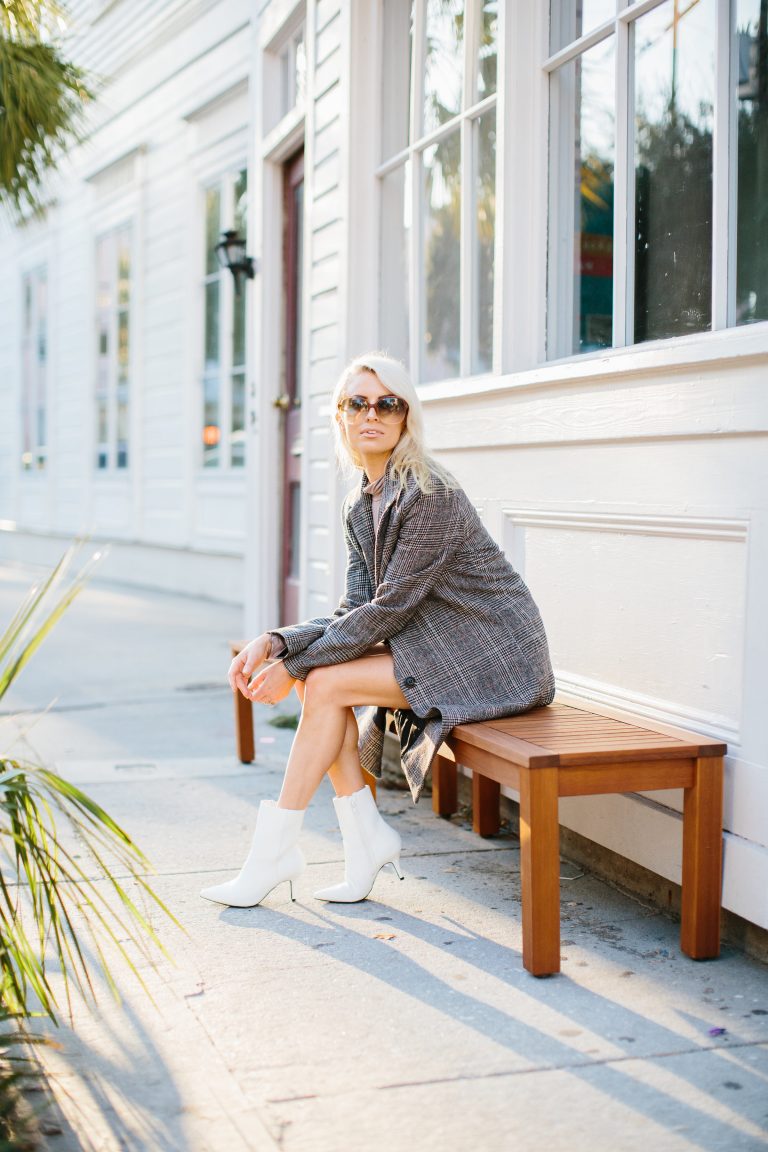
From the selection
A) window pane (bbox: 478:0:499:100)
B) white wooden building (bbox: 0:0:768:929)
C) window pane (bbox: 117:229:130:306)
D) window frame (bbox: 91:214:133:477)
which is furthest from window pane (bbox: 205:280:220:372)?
window pane (bbox: 478:0:499:100)

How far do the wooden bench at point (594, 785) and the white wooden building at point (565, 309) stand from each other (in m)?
0.07

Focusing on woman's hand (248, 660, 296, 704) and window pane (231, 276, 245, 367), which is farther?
window pane (231, 276, 245, 367)

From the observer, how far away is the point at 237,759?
15.8 feet

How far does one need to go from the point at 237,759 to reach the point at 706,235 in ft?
8.86

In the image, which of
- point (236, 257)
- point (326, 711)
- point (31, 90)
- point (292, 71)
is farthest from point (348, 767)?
point (236, 257)

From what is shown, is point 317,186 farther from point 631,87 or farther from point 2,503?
point 2,503

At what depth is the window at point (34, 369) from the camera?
1588cm

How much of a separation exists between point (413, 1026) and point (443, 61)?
3.33 meters

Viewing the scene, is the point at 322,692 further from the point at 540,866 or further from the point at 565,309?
the point at 565,309

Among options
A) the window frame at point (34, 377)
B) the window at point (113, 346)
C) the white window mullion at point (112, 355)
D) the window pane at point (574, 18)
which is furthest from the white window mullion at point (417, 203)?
the window frame at point (34, 377)

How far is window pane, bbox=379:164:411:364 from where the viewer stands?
4863mm

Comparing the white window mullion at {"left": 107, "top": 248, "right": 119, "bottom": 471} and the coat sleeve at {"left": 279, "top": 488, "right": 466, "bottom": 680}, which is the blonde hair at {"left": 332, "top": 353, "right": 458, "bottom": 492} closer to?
the coat sleeve at {"left": 279, "top": 488, "right": 466, "bottom": 680}

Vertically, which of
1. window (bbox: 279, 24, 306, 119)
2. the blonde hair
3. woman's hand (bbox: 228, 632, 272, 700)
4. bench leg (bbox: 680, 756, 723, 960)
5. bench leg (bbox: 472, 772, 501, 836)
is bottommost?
bench leg (bbox: 472, 772, 501, 836)

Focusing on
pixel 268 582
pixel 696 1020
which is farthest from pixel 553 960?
pixel 268 582
